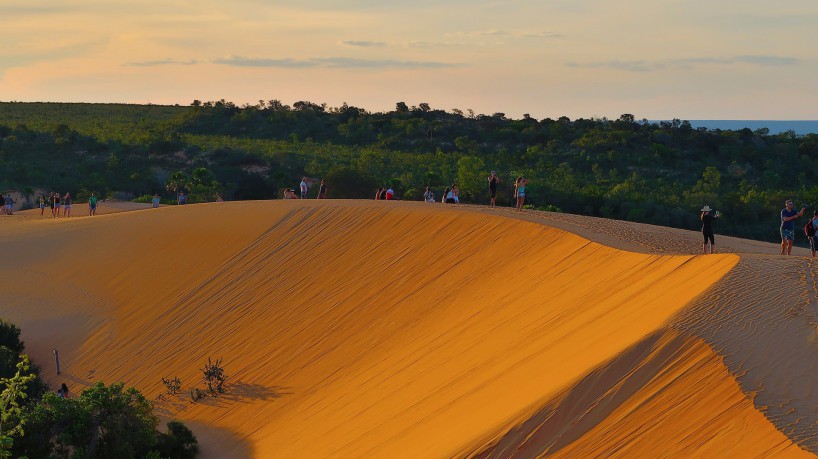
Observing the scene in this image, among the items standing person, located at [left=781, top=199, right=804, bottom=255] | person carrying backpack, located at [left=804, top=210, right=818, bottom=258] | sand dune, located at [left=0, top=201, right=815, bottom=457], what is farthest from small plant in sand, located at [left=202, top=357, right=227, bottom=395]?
person carrying backpack, located at [left=804, top=210, right=818, bottom=258]

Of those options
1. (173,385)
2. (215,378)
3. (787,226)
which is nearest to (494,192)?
(787,226)

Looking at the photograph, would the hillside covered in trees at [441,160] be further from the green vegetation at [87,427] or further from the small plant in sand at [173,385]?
the green vegetation at [87,427]

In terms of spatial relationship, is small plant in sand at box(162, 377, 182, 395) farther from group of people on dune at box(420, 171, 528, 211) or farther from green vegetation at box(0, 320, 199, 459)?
group of people on dune at box(420, 171, 528, 211)

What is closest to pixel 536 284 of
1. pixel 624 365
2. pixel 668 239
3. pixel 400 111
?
pixel 668 239

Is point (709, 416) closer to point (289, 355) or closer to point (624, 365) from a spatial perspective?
point (624, 365)

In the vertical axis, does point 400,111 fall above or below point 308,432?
above

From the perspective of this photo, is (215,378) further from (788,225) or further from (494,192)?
(788,225)
